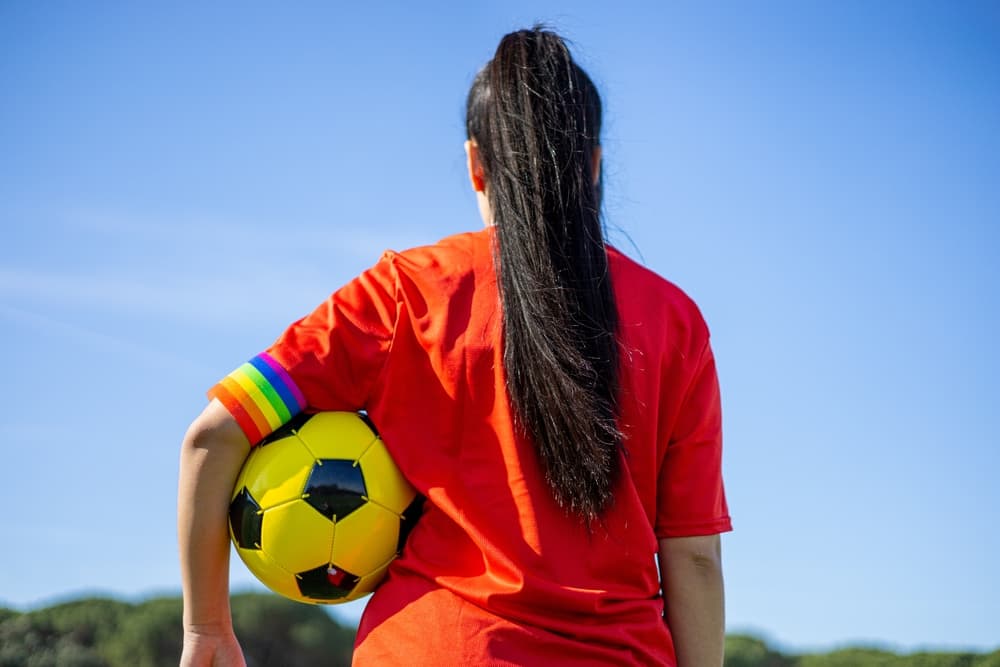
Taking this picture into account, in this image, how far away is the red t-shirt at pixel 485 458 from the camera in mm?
2203

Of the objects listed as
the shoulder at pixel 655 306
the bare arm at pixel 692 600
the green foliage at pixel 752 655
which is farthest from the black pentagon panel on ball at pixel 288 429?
the green foliage at pixel 752 655

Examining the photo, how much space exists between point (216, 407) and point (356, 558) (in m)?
0.47

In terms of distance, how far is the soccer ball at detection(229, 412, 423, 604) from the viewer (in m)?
2.43

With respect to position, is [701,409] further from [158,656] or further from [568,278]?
[158,656]

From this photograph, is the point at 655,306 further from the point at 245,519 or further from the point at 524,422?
the point at 245,519

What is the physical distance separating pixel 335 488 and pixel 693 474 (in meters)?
0.84

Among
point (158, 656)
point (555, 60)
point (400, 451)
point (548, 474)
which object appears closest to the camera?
point (548, 474)

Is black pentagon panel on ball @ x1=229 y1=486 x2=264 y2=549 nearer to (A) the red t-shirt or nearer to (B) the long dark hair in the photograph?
(A) the red t-shirt

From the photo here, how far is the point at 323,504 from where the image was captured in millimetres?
2461

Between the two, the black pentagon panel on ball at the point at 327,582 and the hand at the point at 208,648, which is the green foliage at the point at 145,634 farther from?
the black pentagon panel on ball at the point at 327,582

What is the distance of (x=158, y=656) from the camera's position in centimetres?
753

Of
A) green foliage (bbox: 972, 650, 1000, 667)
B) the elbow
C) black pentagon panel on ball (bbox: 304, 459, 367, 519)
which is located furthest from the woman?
green foliage (bbox: 972, 650, 1000, 667)

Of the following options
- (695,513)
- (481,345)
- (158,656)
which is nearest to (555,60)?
(481,345)

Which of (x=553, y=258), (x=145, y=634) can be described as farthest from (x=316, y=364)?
(x=145, y=634)
